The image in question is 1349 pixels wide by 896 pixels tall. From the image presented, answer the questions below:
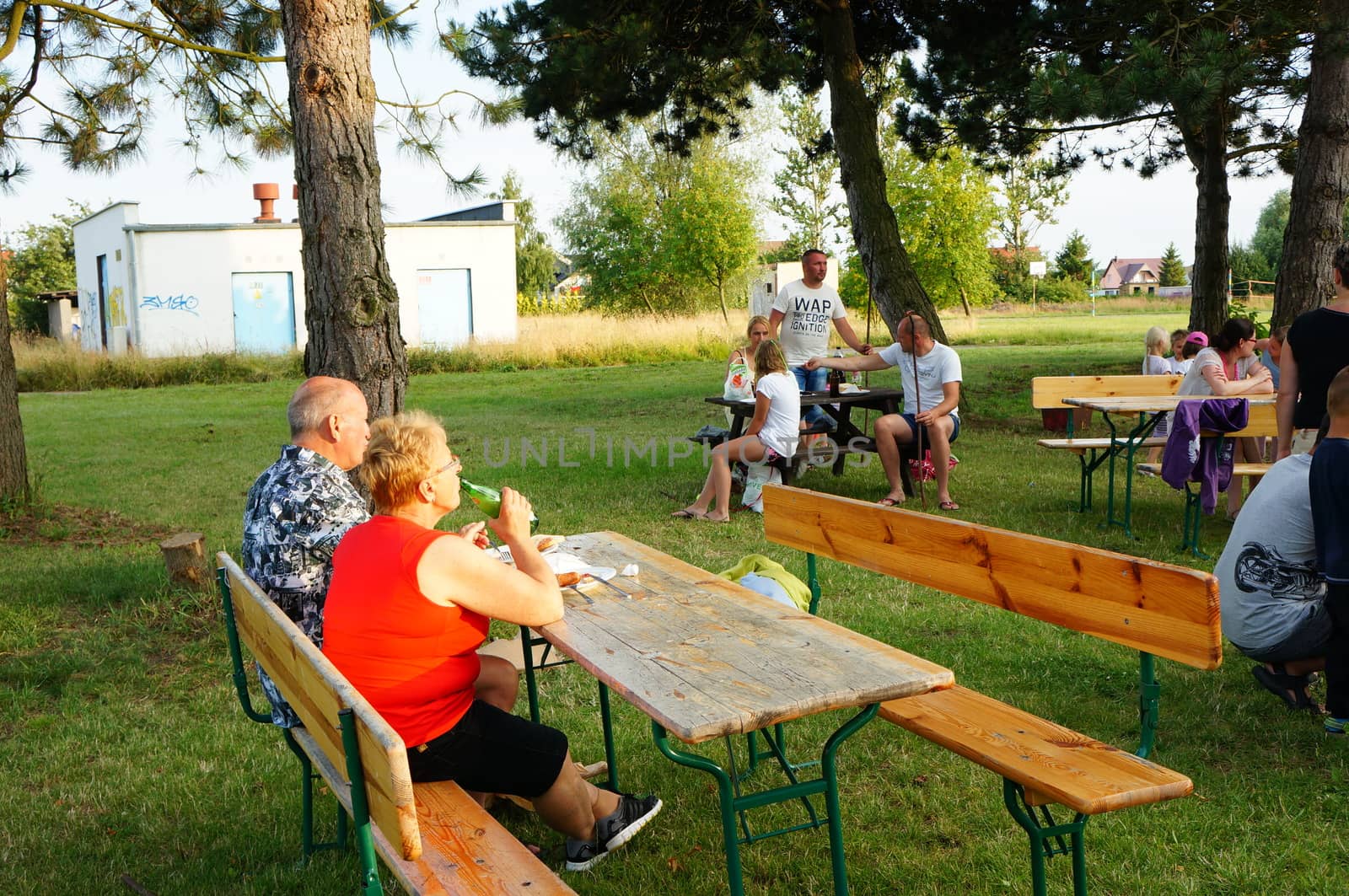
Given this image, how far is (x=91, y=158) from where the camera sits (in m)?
9.30

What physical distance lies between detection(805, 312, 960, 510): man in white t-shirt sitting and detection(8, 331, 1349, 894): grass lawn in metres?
0.48

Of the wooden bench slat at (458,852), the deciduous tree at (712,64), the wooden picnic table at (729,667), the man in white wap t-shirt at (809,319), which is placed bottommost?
the wooden bench slat at (458,852)

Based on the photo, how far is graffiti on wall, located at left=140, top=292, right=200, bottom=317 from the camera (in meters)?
28.9

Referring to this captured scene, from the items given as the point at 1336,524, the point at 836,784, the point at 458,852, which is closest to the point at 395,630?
the point at 458,852

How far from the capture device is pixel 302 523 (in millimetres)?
3270

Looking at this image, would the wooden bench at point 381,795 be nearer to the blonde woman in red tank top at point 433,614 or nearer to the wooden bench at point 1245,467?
the blonde woman in red tank top at point 433,614

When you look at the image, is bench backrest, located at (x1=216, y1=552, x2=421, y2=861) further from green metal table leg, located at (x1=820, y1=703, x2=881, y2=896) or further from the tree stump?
the tree stump

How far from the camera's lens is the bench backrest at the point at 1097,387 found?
28.8 ft

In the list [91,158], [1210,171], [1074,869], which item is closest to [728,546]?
[1074,869]

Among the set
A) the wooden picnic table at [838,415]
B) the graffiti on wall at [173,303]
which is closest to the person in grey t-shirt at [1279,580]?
the wooden picnic table at [838,415]

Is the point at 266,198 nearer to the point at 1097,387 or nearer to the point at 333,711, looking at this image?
the point at 1097,387

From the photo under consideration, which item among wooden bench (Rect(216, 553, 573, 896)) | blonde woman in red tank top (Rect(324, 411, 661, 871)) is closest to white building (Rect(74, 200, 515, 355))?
blonde woman in red tank top (Rect(324, 411, 661, 871))

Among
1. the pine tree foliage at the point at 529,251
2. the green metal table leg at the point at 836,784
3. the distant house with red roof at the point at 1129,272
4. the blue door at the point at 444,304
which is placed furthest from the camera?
the distant house with red roof at the point at 1129,272

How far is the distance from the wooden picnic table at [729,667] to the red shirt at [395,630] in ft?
0.92
